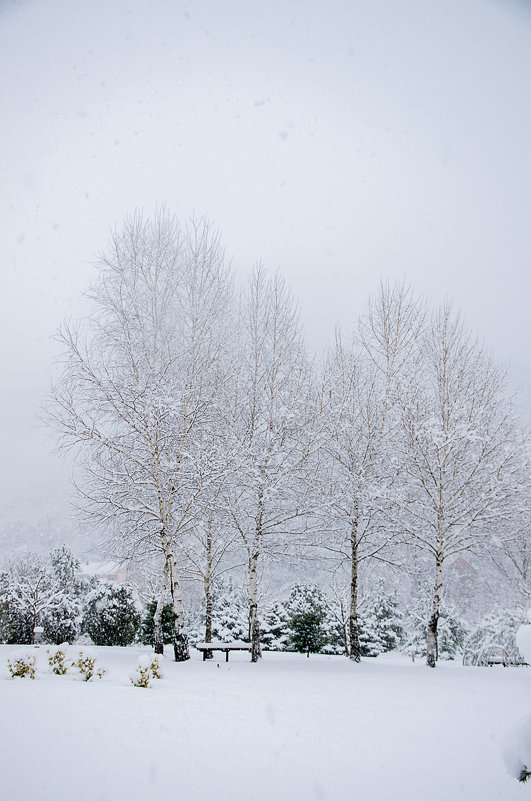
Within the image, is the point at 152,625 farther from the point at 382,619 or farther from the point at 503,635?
the point at 382,619

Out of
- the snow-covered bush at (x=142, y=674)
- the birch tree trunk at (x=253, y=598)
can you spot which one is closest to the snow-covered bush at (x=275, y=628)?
the birch tree trunk at (x=253, y=598)

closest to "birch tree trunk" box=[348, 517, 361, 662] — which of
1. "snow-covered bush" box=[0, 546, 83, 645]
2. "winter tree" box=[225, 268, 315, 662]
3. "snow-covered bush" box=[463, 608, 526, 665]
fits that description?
"winter tree" box=[225, 268, 315, 662]

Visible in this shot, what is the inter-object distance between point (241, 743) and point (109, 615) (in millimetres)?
14892

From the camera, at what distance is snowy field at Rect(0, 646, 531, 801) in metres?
3.33

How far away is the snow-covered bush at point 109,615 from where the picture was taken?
55.1ft

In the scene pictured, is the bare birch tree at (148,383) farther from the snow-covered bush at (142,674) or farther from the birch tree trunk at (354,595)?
the birch tree trunk at (354,595)

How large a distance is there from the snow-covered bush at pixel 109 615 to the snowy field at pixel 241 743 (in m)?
10.4

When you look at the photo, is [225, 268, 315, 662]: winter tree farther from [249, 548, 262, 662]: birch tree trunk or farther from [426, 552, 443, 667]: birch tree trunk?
[426, 552, 443, 667]: birch tree trunk

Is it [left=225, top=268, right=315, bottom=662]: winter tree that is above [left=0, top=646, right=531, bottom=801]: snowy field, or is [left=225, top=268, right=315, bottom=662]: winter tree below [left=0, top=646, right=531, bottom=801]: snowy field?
above

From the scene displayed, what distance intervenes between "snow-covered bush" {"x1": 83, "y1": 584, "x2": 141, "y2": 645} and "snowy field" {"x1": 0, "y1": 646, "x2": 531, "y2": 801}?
10.4 metres

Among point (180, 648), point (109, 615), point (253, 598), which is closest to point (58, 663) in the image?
point (180, 648)

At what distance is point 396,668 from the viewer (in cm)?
1155

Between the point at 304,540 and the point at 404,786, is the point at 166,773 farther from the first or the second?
the point at 304,540

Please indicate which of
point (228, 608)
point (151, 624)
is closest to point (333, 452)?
point (151, 624)
